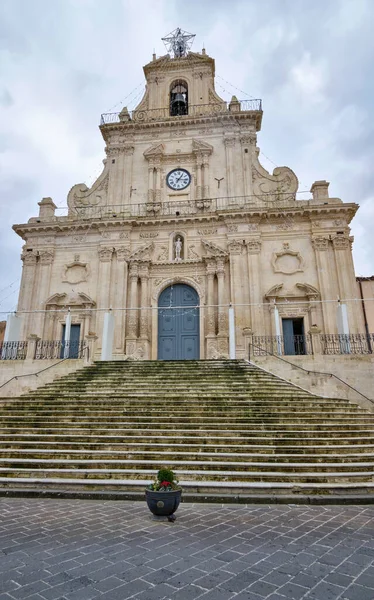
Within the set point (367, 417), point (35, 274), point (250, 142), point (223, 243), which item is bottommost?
point (367, 417)

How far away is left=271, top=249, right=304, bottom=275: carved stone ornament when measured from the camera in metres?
19.2

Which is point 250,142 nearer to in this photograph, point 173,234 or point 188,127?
point 188,127

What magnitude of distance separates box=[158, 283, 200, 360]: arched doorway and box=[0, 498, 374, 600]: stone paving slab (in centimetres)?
1290

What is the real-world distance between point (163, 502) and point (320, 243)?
16.4m

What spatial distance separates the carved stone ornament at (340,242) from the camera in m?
18.9

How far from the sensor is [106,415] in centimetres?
998

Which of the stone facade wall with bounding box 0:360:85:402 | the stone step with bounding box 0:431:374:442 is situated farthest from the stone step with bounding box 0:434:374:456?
the stone facade wall with bounding box 0:360:85:402

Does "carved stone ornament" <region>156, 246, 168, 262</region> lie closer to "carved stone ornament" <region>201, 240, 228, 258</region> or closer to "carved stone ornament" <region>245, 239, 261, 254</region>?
"carved stone ornament" <region>201, 240, 228, 258</region>

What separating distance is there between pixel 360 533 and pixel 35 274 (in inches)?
761

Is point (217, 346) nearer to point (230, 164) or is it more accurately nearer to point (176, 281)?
point (176, 281)

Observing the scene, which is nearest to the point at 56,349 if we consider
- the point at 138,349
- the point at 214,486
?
the point at 138,349

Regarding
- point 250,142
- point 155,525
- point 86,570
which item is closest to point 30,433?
point 155,525

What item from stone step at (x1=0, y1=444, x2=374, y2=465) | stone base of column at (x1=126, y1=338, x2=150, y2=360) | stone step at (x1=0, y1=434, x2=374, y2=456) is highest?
stone base of column at (x1=126, y1=338, x2=150, y2=360)

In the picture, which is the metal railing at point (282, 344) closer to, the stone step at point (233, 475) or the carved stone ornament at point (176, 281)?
the carved stone ornament at point (176, 281)
